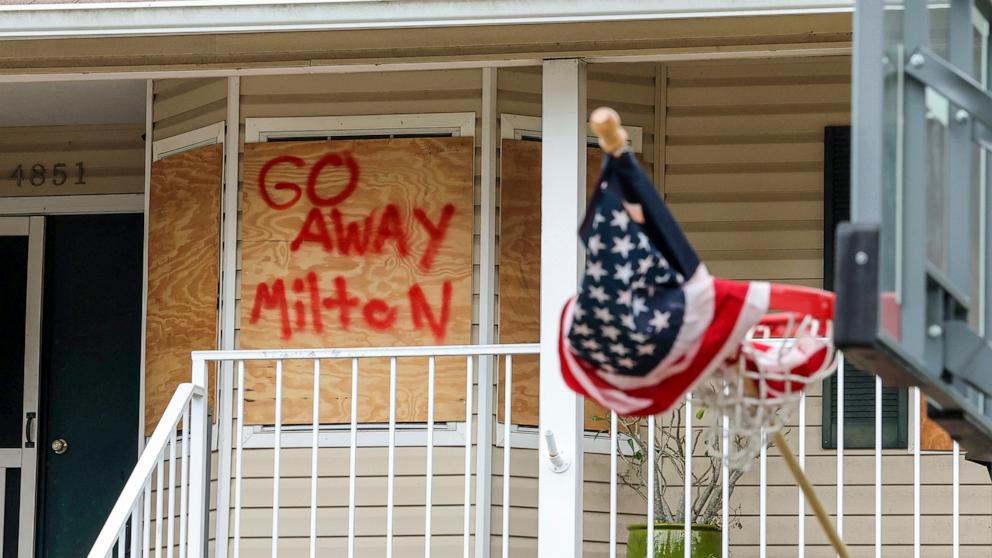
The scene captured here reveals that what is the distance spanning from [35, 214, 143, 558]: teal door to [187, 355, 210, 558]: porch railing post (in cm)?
202

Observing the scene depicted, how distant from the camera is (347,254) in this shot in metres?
6.71

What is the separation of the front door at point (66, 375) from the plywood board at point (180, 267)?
0.87 meters

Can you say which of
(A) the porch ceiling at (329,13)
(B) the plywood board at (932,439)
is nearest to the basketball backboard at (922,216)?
(A) the porch ceiling at (329,13)

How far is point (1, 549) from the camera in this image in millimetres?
7785

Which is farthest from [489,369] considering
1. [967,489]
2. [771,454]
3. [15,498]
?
[15,498]

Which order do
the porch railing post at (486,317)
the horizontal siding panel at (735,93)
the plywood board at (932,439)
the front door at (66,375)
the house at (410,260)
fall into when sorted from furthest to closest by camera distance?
the front door at (66,375)
the horizontal siding panel at (735,93)
the plywood board at (932,439)
the porch railing post at (486,317)
the house at (410,260)

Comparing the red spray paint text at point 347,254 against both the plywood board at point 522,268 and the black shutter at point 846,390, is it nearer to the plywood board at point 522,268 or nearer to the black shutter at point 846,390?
the plywood board at point 522,268

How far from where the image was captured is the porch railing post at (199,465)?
581 centimetres

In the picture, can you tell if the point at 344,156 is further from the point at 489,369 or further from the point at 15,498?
the point at 15,498

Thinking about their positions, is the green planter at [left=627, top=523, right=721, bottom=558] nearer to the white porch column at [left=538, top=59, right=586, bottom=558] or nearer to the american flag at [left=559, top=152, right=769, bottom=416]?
the white porch column at [left=538, top=59, right=586, bottom=558]

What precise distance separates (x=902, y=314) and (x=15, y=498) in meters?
5.50

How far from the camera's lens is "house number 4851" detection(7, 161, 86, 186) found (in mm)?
7973

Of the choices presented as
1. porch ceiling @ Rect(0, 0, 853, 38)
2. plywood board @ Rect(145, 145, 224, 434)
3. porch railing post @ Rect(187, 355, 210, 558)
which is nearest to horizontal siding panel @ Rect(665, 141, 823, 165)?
porch ceiling @ Rect(0, 0, 853, 38)

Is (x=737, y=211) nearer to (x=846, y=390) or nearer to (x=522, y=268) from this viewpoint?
(x=846, y=390)
